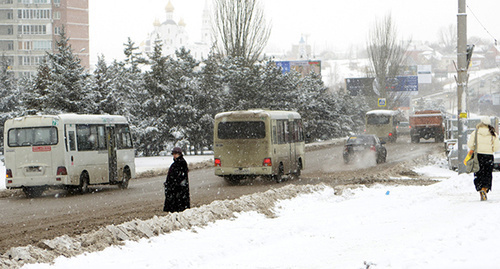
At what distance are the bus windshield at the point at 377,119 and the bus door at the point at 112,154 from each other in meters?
43.2

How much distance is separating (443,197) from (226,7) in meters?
44.3

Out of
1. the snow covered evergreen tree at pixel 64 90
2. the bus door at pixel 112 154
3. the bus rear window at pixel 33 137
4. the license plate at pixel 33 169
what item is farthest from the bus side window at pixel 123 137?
the snow covered evergreen tree at pixel 64 90

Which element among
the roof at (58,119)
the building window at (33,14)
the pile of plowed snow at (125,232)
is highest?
the building window at (33,14)

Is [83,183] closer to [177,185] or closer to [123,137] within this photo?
[123,137]

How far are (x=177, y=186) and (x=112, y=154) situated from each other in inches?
432

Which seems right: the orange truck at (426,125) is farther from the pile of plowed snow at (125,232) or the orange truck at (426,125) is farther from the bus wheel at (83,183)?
the pile of plowed snow at (125,232)

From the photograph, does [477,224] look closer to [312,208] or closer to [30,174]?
[312,208]

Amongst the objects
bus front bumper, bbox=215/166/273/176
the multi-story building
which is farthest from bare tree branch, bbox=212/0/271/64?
the multi-story building

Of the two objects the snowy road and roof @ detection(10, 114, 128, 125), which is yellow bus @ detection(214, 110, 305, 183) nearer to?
the snowy road

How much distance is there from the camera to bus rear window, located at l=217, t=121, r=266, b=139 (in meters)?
22.8

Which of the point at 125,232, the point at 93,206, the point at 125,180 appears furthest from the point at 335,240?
the point at 125,180

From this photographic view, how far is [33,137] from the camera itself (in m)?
20.2

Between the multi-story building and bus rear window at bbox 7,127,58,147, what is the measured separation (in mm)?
118841

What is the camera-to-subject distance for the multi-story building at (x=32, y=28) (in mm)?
135250
